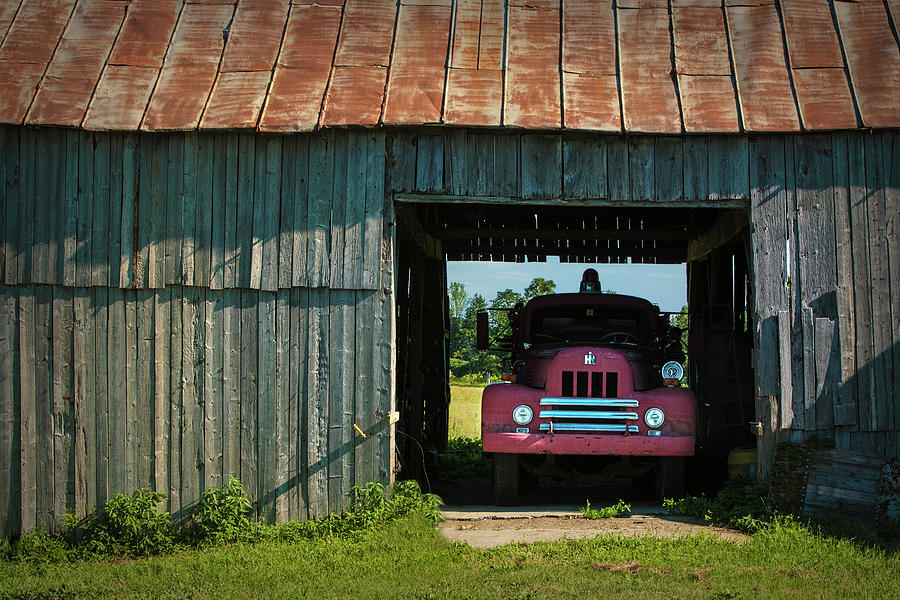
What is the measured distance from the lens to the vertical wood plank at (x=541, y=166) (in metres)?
9.20

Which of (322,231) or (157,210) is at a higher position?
(157,210)

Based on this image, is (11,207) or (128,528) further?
(11,207)

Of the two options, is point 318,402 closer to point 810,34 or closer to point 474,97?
point 474,97

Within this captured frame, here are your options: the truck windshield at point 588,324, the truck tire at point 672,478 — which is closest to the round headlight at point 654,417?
the truck tire at point 672,478

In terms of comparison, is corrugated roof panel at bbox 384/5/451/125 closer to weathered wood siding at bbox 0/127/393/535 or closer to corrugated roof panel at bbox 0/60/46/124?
weathered wood siding at bbox 0/127/393/535

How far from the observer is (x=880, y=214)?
904cm

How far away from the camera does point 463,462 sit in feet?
47.4

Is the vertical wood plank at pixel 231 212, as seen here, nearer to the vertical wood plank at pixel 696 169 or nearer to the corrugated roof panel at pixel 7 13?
the corrugated roof panel at pixel 7 13

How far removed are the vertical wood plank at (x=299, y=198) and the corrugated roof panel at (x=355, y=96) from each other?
45 cm

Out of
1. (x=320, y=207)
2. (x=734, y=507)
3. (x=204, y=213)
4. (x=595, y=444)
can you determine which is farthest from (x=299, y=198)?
(x=734, y=507)

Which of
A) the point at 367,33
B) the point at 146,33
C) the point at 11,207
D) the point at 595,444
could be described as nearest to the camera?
the point at 11,207

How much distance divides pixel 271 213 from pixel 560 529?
4.25m

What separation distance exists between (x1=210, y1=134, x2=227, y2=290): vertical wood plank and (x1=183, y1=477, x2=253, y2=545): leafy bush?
6.75 feet

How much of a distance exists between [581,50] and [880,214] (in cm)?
354
